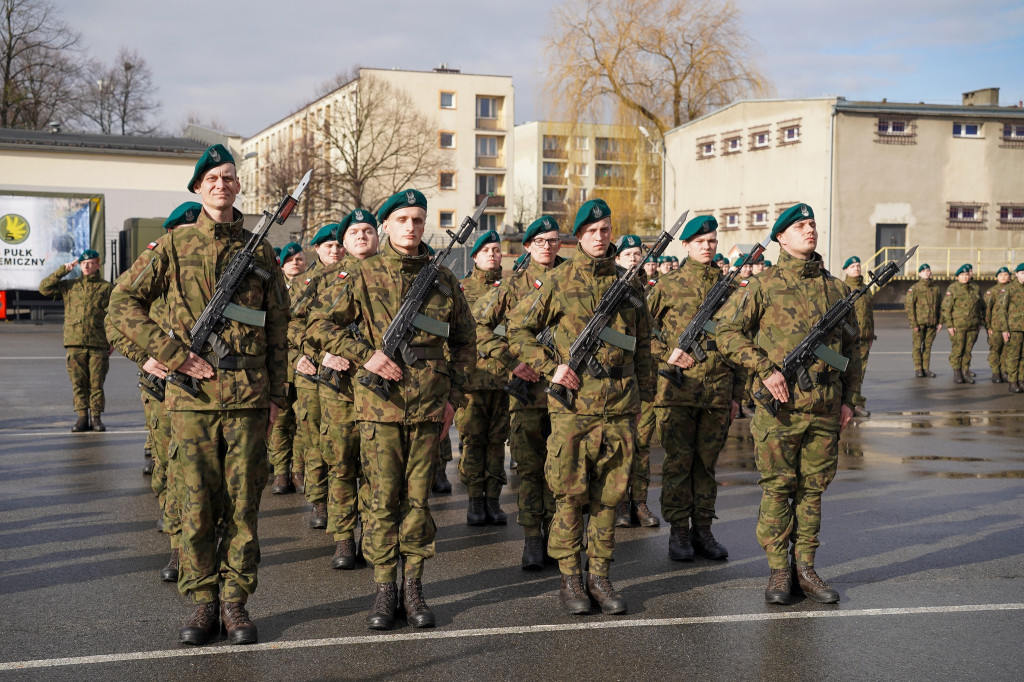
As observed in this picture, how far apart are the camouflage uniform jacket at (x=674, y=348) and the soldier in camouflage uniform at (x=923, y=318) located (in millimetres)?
13470

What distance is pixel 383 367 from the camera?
5254 millimetres

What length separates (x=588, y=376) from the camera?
567 cm

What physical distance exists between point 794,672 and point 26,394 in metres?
13.9

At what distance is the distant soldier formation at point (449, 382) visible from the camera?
5059 millimetres

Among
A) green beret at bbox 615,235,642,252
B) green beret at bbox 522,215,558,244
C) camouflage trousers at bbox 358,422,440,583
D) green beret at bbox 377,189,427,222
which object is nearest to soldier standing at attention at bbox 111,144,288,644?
camouflage trousers at bbox 358,422,440,583

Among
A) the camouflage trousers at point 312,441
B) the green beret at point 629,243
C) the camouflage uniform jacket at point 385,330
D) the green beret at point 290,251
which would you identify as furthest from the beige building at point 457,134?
the camouflage uniform jacket at point 385,330

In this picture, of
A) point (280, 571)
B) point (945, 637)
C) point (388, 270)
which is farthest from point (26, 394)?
point (945, 637)

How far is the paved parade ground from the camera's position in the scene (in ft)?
15.6

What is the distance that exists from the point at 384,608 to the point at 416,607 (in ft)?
0.57

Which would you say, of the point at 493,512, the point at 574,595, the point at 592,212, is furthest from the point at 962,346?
the point at 574,595

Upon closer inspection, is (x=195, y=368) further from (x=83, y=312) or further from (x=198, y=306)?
(x=83, y=312)

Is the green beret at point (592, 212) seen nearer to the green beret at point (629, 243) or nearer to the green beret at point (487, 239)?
the green beret at point (629, 243)

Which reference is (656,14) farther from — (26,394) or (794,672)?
(794,672)

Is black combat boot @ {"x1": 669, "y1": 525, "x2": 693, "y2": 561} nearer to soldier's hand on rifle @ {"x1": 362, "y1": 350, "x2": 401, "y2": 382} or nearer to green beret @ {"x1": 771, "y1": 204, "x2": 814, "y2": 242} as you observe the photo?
green beret @ {"x1": 771, "y1": 204, "x2": 814, "y2": 242}
